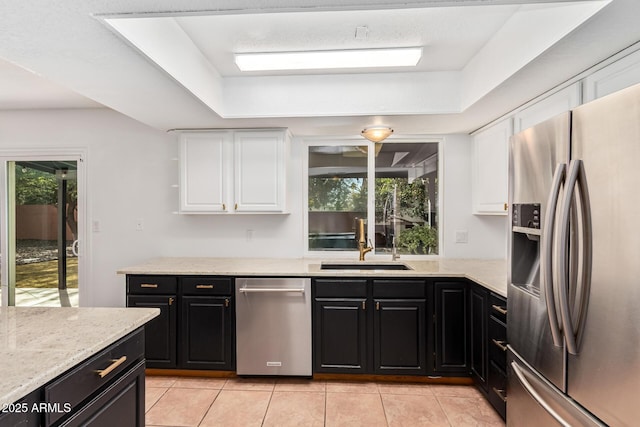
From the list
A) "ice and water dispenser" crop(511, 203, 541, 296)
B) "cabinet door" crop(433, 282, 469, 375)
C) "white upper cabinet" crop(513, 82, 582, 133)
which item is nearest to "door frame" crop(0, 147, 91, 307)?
"cabinet door" crop(433, 282, 469, 375)

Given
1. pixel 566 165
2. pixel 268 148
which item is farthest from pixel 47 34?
pixel 566 165

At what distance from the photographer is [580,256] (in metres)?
1.13

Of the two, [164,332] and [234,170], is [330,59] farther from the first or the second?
[164,332]

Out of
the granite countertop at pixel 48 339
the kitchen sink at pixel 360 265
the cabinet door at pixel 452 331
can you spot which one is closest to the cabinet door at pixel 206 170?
the kitchen sink at pixel 360 265

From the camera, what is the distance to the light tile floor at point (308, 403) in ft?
7.13

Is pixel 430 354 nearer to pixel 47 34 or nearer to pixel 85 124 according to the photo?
pixel 47 34

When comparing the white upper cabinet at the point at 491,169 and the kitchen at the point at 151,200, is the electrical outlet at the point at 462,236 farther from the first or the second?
the white upper cabinet at the point at 491,169

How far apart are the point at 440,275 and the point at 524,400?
1140mm

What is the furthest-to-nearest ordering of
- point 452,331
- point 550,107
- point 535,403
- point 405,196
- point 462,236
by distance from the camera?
point 405,196, point 462,236, point 452,331, point 550,107, point 535,403

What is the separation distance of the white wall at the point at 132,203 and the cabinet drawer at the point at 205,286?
28.0 inches

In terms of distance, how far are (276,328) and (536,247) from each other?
191 cm

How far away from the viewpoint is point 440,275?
8.45ft

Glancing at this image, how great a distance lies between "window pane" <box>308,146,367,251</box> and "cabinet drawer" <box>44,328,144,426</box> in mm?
2193

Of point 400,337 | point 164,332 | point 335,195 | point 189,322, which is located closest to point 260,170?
point 335,195
